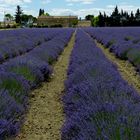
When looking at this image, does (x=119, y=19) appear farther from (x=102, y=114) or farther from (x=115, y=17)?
(x=102, y=114)

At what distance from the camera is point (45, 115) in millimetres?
7262

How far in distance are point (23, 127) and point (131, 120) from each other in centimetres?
288

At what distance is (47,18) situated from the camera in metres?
138

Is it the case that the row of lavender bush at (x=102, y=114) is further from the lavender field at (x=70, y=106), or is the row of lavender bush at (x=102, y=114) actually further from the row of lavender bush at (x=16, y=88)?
the row of lavender bush at (x=16, y=88)

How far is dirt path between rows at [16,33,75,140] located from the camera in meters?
6.14

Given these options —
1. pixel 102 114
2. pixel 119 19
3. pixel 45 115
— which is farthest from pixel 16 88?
pixel 119 19

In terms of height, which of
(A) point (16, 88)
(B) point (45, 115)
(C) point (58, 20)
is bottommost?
(C) point (58, 20)

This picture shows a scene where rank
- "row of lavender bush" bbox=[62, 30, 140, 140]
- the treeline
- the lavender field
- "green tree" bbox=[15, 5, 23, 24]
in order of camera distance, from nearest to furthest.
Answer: "row of lavender bush" bbox=[62, 30, 140, 140] → the lavender field → the treeline → "green tree" bbox=[15, 5, 23, 24]

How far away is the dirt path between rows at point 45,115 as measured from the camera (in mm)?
6137

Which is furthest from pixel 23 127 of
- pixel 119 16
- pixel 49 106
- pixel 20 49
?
pixel 119 16

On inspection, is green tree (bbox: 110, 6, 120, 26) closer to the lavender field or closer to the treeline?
the treeline

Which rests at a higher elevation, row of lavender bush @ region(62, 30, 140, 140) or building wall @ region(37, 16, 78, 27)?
row of lavender bush @ region(62, 30, 140, 140)

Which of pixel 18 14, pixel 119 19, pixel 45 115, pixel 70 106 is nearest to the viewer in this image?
pixel 70 106

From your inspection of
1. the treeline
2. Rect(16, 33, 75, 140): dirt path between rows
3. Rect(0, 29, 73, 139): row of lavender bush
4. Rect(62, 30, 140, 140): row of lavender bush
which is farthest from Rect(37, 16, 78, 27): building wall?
Rect(62, 30, 140, 140): row of lavender bush
